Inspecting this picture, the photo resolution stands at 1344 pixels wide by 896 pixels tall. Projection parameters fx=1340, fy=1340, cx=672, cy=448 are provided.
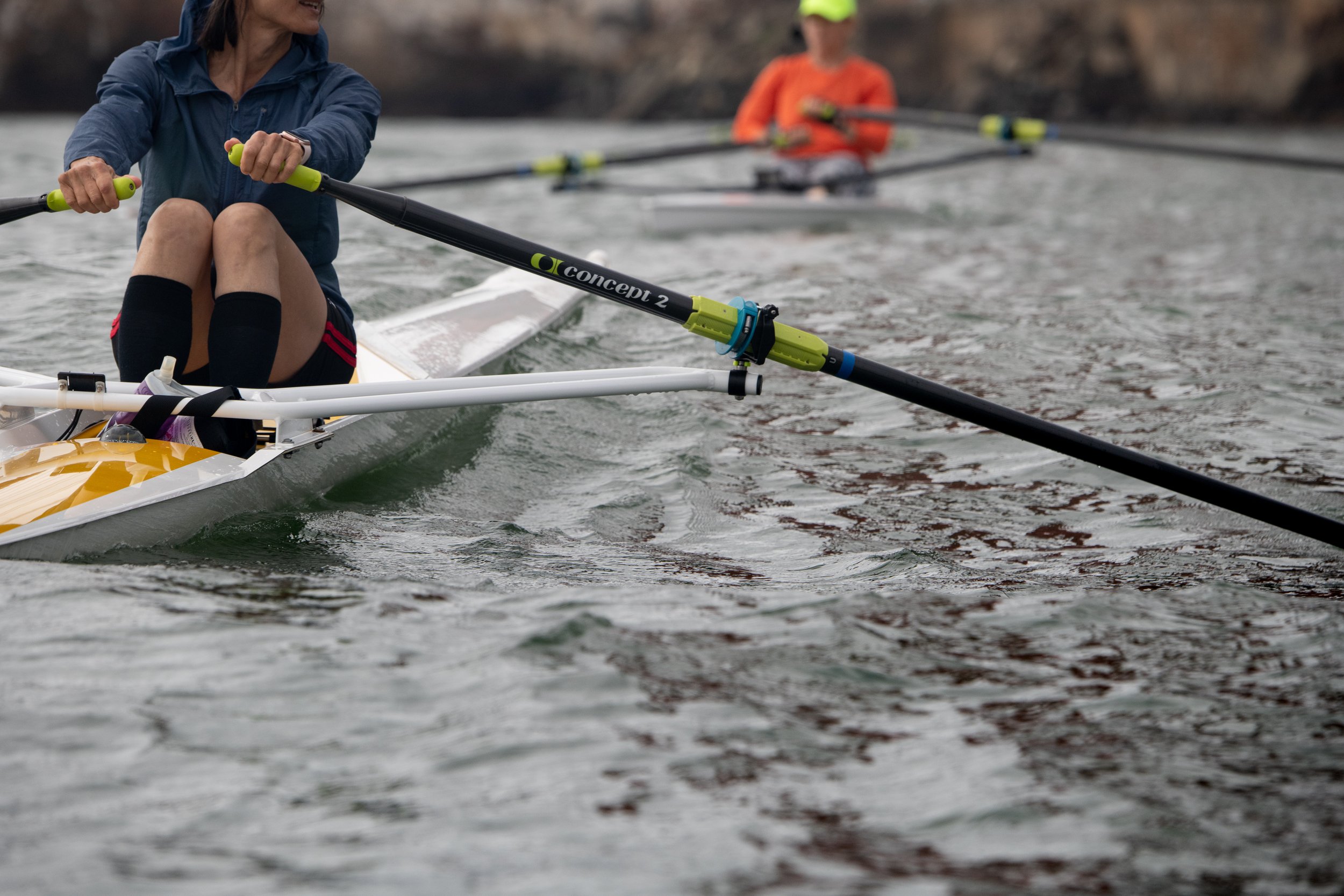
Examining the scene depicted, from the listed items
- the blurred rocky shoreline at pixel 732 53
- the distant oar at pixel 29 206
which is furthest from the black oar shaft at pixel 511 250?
the blurred rocky shoreline at pixel 732 53

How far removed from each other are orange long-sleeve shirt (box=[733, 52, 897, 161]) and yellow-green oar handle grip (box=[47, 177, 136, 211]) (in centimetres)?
624

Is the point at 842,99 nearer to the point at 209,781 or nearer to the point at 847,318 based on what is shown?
the point at 847,318

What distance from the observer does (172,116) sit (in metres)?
2.94

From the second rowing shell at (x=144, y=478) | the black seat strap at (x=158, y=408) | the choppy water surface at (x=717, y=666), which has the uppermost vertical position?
the black seat strap at (x=158, y=408)

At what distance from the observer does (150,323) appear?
9.10 feet

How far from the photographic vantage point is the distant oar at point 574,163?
6.64 metres

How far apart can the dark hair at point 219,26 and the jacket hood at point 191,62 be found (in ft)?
0.05

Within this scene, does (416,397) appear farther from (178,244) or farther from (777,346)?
(777,346)

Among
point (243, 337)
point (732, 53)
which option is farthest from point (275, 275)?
point (732, 53)

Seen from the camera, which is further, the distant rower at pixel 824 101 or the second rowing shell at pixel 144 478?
the distant rower at pixel 824 101

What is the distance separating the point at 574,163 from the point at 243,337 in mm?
5162

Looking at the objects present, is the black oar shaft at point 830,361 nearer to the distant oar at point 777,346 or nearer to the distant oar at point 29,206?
the distant oar at point 777,346

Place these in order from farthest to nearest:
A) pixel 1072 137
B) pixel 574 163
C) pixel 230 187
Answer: pixel 574 163 < pixel 1072 137 < pixel 230 187

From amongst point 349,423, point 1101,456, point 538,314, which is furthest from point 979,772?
point 538,314
